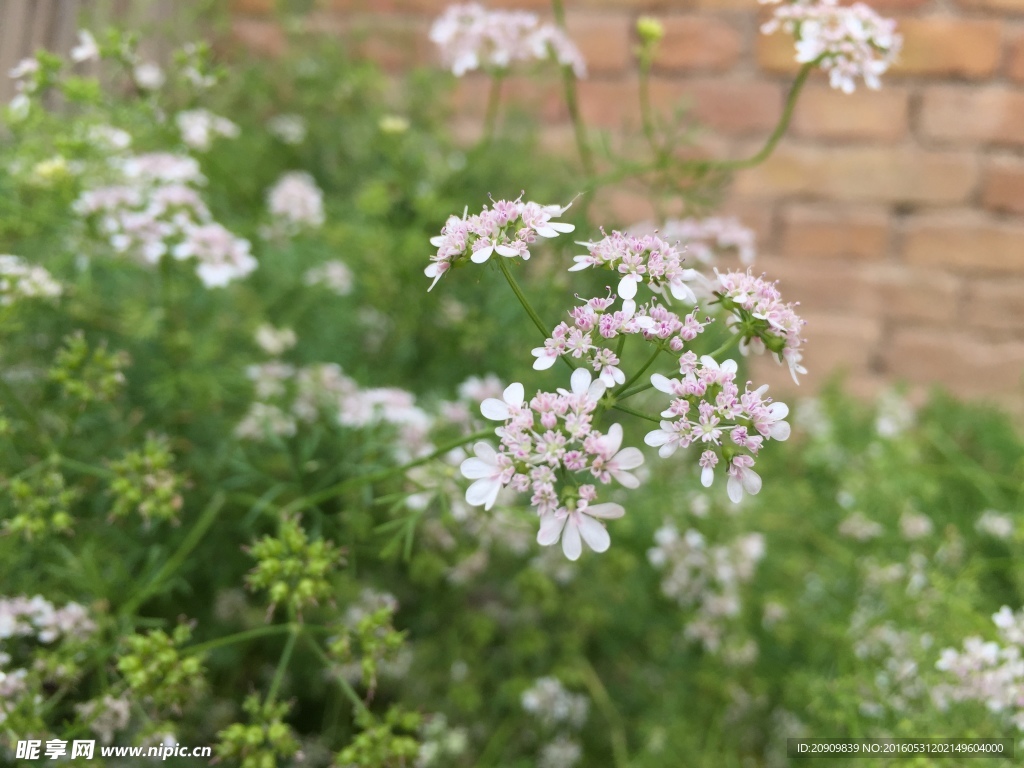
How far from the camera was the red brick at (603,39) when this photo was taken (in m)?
1.96

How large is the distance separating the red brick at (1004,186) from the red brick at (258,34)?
1.74 meters

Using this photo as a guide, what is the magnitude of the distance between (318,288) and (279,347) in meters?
0.16

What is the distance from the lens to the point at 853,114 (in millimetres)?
1937

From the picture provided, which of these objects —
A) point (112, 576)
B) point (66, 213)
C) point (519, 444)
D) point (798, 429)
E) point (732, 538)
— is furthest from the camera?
point (798, 429)

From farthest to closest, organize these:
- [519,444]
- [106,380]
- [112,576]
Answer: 1. [112,576]
2. [106,380]
3. [519,444]

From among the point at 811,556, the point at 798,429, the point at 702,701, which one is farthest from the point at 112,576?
the point at 798,429

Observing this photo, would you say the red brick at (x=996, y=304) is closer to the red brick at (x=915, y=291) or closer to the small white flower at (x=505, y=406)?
the red brick at (x=915, y=291)

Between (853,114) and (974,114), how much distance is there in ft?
0.85

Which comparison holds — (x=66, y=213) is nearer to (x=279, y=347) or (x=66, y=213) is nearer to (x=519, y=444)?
(x=279, y=347)

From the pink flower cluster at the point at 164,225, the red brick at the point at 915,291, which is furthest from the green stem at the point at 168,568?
the red brick at the point at 915,291

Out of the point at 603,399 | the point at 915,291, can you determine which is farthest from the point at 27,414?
the point at 915,291

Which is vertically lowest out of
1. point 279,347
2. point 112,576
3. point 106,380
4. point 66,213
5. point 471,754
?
point 471,754

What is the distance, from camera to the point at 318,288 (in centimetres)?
141

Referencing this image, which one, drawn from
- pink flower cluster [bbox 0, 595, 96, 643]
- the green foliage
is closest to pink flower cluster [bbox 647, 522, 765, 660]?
the green foliage
